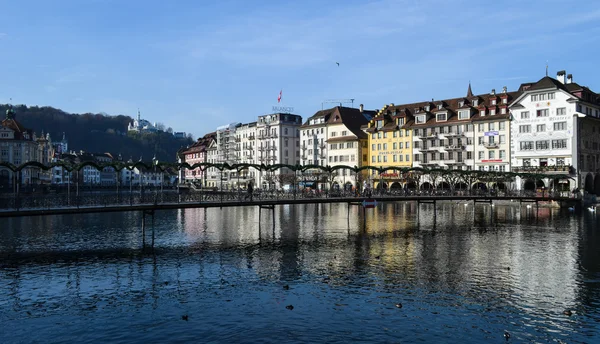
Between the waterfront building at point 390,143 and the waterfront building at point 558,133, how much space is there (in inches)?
1008

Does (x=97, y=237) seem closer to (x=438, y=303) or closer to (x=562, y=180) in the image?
(x=438, y=303)

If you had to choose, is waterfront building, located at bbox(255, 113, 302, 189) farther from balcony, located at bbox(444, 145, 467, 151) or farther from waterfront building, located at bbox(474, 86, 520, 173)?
waterfront building, located at bbox(474, 86, 520, 173)

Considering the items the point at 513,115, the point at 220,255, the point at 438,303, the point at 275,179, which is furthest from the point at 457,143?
the point at 438,303

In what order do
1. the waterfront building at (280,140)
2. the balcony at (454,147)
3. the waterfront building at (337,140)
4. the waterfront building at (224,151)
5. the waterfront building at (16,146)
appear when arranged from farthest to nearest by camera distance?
the waterfront building at (224,151)
the waterfront building at (280,140)
the waterfront building at (16,146)
the waterfront building at (337,140)
the balcony at (454,147)

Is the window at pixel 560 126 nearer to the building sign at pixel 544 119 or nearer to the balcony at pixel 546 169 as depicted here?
the building sign at pixel 544 119

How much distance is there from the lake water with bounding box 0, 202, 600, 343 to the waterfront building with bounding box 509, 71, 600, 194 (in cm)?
3890

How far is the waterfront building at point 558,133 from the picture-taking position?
9500 cm

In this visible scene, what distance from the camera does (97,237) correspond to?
58562 millimetres

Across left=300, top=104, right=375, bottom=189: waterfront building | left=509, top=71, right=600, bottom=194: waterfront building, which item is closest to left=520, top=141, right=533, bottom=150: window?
left=509, top=71, right=600, bottom=194: waterfront building

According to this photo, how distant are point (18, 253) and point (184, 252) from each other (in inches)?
586

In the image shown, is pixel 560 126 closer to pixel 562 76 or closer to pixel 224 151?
pixel 562 76

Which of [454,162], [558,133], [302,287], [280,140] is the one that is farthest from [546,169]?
[302,287]

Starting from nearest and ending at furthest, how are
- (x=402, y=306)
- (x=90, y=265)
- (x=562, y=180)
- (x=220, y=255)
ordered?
1. (x=402, y=306)
2. (x=90, y=265)
3. (x=220, y=255)
4. (x=562, y=180)

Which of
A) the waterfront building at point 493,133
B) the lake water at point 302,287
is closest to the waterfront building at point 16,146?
the lake water at point 302,287
